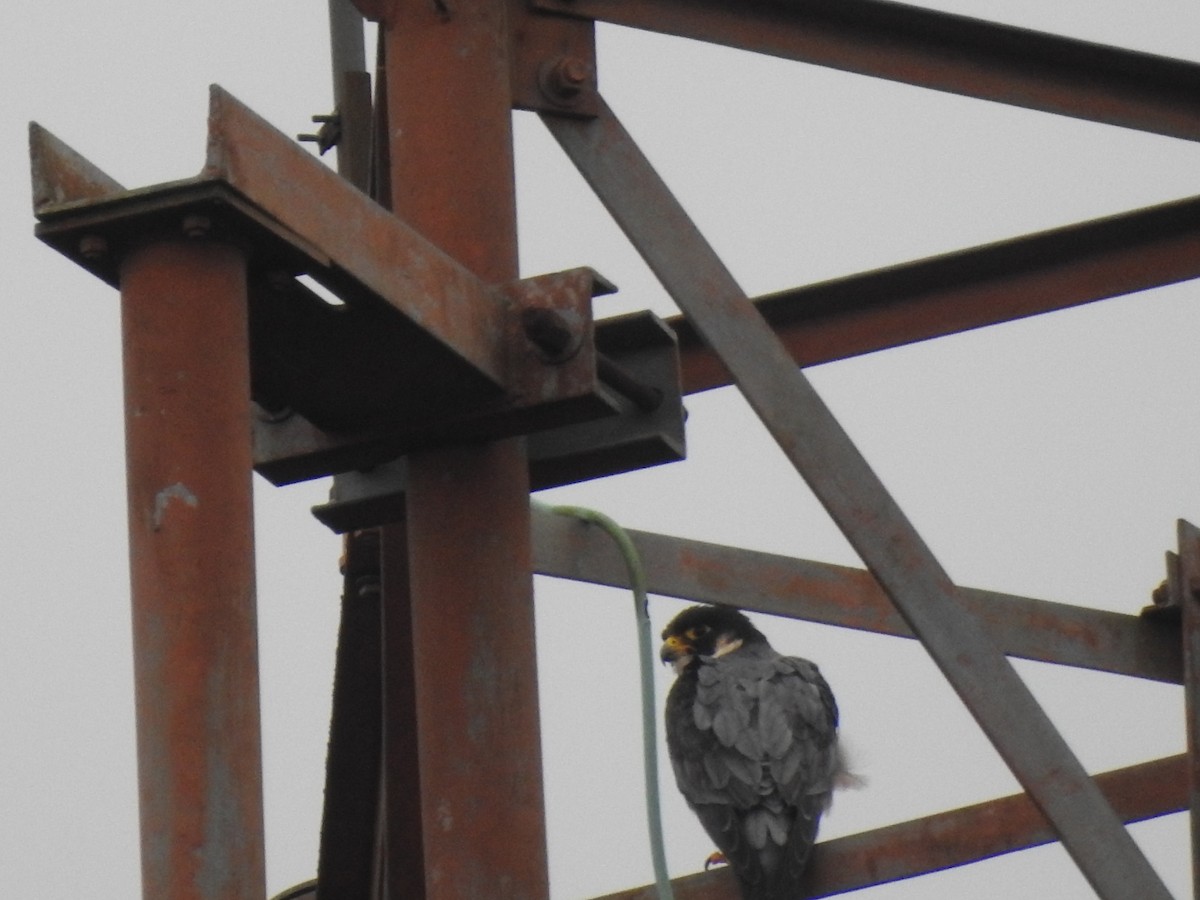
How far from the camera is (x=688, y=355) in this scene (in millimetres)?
5039

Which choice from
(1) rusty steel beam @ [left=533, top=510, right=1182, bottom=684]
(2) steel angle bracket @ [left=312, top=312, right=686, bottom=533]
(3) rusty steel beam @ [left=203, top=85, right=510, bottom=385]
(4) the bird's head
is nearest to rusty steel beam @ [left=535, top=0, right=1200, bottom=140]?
(2) steel angle bracket @ [left=312, top=312, right=686, bottom=533]

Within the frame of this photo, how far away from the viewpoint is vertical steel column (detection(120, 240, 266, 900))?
9.89 feet

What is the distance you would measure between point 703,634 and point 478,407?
6.58 metres

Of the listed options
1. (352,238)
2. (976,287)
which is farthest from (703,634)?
(352,238)

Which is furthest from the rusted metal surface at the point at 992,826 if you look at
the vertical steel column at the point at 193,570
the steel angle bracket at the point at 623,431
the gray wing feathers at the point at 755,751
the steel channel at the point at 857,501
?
the vertical steel column at the point at 193,570

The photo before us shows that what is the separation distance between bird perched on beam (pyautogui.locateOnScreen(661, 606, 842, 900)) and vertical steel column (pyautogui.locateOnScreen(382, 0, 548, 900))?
4251mm

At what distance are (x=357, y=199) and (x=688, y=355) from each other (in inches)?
65.7

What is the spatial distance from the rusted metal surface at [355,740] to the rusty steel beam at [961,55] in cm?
128

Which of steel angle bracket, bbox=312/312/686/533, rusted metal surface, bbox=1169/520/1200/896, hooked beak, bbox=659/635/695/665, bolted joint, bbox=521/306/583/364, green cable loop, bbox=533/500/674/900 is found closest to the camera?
A: bolted joint, bbox=521/306/583/364

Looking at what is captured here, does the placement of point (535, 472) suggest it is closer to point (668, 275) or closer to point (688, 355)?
point (668, 275)

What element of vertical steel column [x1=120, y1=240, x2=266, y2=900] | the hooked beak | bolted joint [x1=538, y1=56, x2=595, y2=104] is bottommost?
vertical steel column [x1=120, y1=240, x2=266, y2=900]

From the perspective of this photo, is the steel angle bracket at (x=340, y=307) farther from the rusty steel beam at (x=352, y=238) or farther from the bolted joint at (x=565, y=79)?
the bolted joint at (x=565, y=79)

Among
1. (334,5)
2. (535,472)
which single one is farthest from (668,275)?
(334,5)

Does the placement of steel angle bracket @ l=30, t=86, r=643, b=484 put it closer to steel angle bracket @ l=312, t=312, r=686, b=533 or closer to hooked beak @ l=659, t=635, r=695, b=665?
steel angle bracket @ l=312, t=312, r=686, b=533
